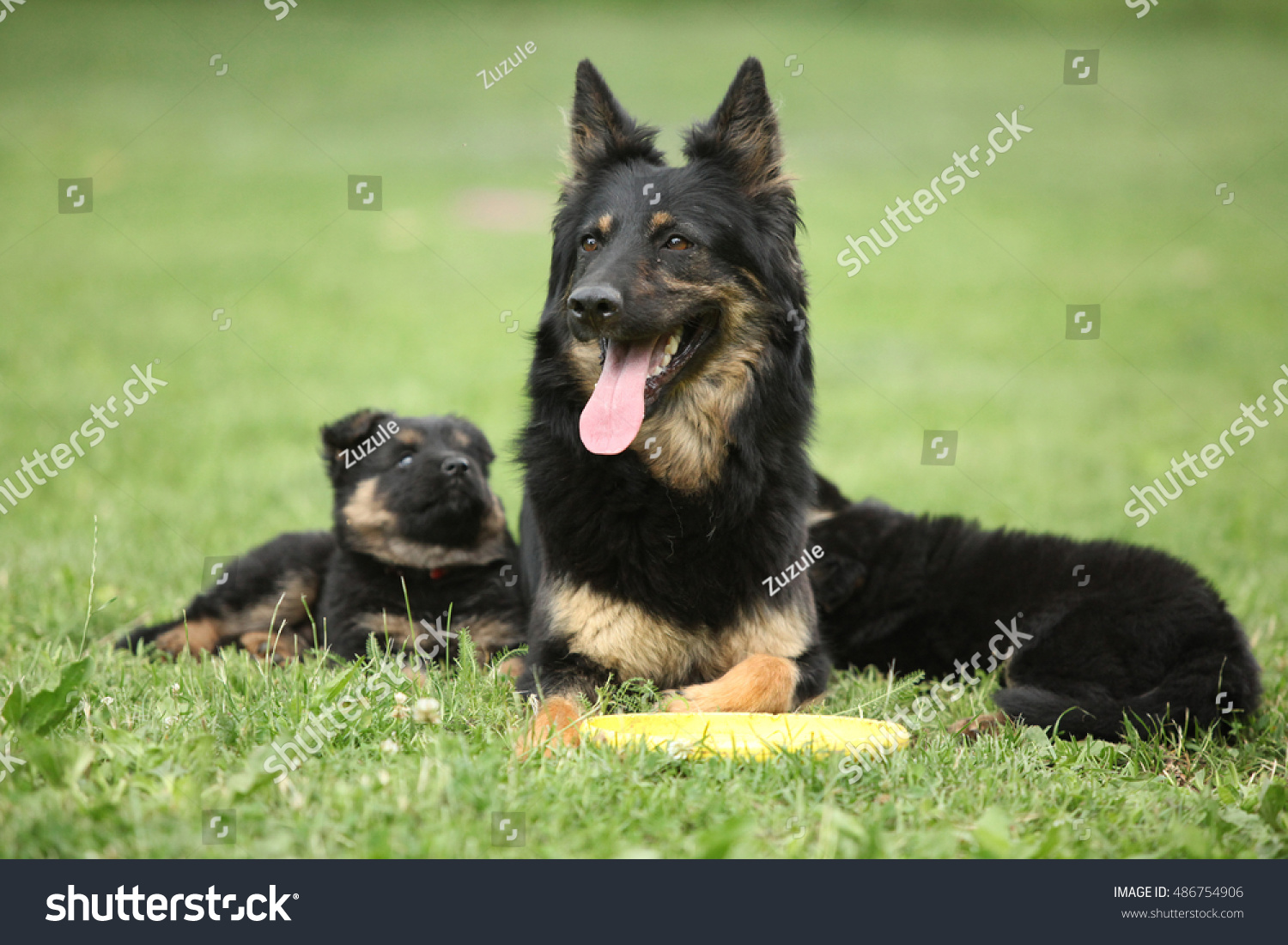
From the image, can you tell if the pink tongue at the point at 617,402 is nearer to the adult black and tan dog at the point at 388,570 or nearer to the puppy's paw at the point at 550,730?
the puppy's paw at the point at 550,730

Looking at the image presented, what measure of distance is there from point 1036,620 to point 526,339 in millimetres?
2740

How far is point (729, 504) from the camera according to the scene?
421 centimetres

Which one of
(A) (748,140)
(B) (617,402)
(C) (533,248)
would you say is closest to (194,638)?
(B) (617,402)

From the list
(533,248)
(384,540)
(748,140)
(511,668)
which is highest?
(533,248)

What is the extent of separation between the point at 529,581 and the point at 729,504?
1129 mm

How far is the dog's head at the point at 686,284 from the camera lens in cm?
399

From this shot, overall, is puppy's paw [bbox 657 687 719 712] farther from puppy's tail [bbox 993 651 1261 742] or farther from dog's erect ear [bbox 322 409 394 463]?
dog's erect ear [bbox 322 409 394 463]

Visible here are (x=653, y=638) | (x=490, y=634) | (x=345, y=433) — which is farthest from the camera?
(x=345, y=433)

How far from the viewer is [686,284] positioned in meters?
4.06

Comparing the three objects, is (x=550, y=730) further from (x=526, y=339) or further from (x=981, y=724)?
(x=981, y=724)

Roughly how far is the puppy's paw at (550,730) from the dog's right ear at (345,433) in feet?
7.87

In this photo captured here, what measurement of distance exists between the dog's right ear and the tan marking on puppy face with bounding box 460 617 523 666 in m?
1.23
